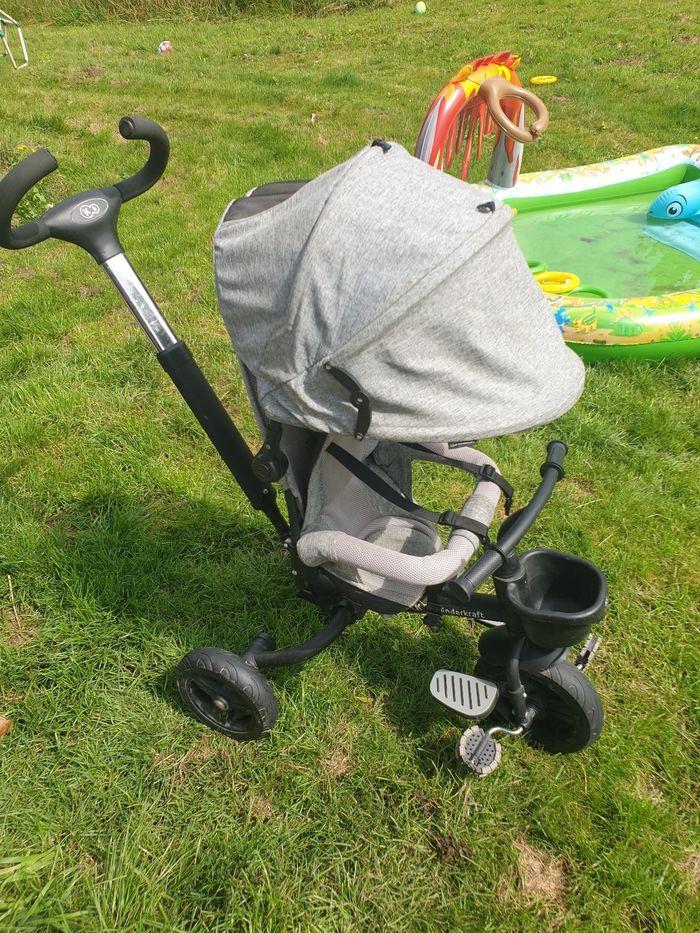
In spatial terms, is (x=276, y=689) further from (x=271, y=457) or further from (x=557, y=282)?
(x=557, y=282)

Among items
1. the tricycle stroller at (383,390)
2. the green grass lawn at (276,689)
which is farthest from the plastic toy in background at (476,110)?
the tricycle stroller at (383,390)

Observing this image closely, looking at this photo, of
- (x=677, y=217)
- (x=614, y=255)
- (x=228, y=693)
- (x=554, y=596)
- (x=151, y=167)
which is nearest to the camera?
(x=151, y=167)

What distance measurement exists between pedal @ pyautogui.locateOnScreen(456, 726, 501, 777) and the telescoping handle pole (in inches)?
42.3

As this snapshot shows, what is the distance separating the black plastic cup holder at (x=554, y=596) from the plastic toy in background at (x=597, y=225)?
203cm

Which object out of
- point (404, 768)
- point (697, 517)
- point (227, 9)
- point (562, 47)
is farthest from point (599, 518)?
point (227, 9)

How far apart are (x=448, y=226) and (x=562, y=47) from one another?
30.0ft

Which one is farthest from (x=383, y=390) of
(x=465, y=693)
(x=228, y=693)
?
(x=228, y=693)

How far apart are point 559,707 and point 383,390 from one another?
1.13 metres

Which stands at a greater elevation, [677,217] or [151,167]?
[151,167]

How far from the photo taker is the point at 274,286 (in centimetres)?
140

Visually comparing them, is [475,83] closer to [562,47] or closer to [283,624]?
[283,624]

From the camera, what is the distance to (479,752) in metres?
1.81

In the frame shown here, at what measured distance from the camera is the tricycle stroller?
129 cm

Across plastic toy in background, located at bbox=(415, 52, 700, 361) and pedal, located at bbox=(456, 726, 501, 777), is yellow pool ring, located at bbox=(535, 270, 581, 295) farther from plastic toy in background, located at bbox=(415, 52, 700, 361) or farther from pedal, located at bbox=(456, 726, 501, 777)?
pedal, located at bbox=(456, 726, 501, 777)
